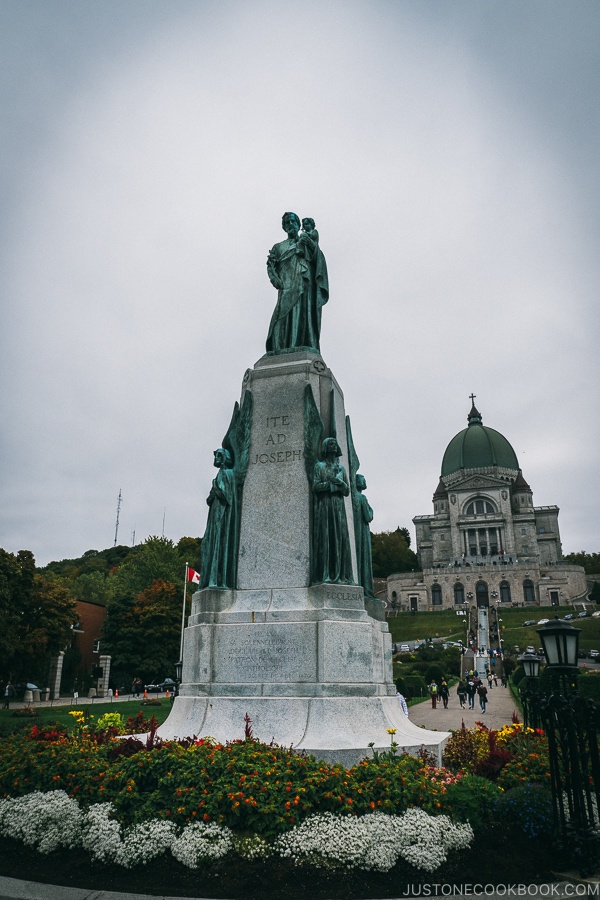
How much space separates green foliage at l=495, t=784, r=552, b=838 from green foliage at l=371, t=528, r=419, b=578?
396ft

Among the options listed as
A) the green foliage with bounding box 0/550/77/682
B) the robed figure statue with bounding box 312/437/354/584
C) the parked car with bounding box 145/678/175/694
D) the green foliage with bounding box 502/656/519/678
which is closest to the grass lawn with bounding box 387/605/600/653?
the green foliage with bounding box 502/656/519/678

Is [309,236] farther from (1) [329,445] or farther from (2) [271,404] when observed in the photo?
(1) [329,445]

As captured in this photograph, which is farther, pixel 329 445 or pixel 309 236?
pixel 309 236

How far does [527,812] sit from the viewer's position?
6184mm

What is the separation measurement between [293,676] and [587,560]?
5373 inches

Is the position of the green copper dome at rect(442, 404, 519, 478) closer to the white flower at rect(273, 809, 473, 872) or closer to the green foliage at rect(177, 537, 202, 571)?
the green foliage at rect(177, 537, 202, 571)

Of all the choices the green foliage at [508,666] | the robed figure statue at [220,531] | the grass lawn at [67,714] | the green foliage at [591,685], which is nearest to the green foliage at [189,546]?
the green foliage at [508,666]

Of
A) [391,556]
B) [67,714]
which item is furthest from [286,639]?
[391,556]

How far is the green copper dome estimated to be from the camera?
425ft

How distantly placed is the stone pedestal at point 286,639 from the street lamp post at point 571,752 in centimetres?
238

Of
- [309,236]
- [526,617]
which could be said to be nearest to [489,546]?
[526,617]

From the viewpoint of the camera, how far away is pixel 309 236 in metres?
11.9

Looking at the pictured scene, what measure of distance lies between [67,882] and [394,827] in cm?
275

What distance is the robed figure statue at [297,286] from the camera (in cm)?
1171
